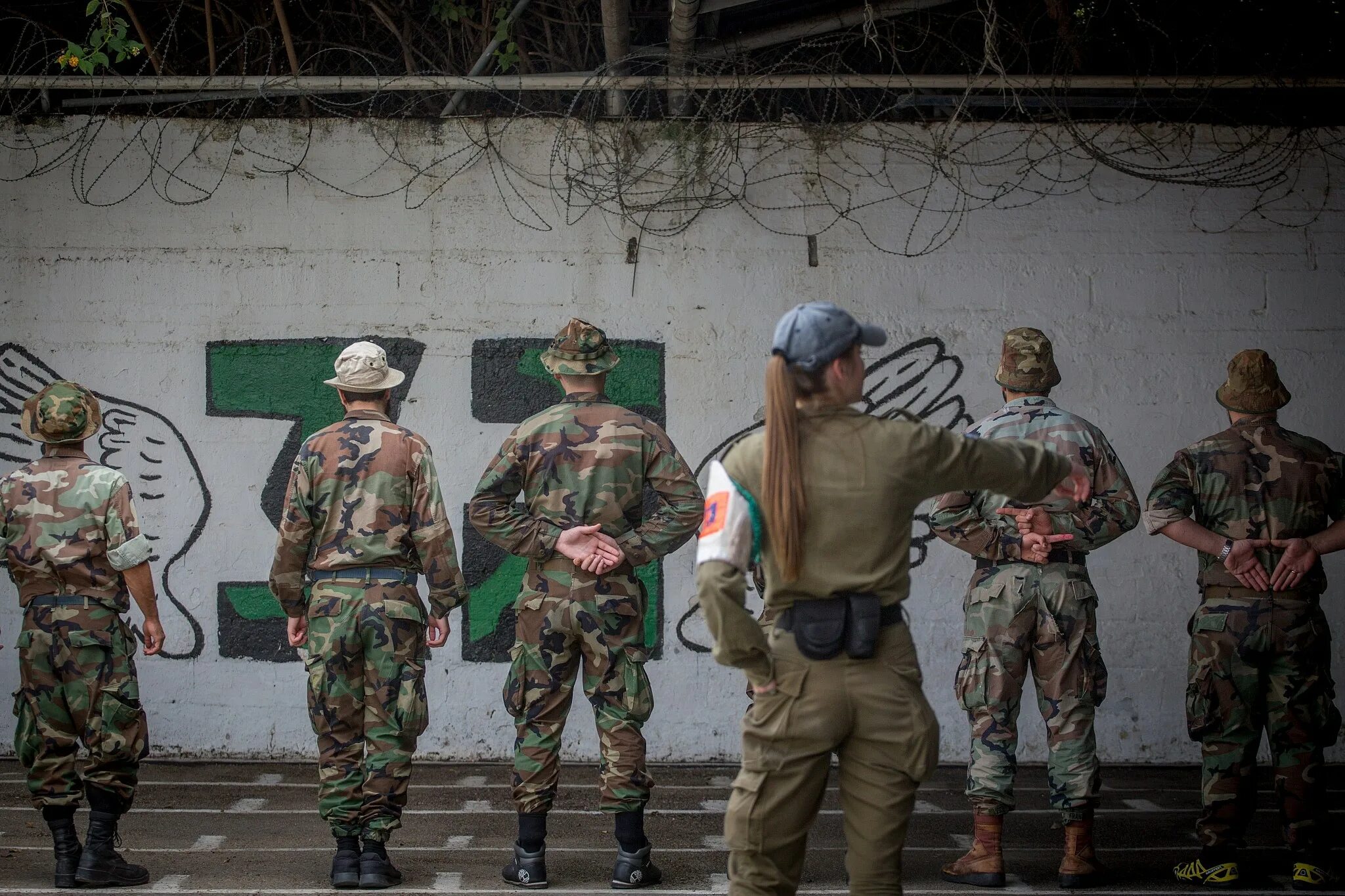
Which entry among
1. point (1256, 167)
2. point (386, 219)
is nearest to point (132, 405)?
point (386, 219)

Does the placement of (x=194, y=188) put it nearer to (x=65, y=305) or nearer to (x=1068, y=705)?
(x=65, y=305)

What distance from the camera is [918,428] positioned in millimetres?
3094

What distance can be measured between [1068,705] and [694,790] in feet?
6.35

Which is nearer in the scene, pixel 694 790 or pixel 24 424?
pixel 24 424

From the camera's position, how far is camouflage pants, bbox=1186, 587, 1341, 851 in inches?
170

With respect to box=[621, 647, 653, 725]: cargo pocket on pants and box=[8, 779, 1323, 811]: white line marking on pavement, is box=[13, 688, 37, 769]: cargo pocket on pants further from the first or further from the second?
box=[621, 647, 653, 725]: cargo pocket on pants

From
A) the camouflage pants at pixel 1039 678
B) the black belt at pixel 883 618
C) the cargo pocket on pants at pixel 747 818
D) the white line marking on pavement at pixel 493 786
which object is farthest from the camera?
the white line marking on pavement at pixel 493 786

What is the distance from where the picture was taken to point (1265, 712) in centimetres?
442

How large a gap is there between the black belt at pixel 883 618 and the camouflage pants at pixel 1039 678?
4.57ft

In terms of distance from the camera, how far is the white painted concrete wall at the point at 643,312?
6.22m

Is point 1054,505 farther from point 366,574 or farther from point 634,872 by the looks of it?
point 366,574

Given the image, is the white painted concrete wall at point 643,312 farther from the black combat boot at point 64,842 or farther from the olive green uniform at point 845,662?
the olive green uniform at point 845,662

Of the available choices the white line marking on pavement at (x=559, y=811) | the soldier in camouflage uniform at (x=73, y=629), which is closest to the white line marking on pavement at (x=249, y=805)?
the white line marking on pavement at (x=559, y=811)

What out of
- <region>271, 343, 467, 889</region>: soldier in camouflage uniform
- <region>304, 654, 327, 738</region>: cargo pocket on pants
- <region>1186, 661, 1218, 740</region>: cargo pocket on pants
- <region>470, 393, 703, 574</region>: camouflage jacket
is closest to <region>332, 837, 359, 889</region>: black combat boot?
<region>271, 343, 467, 889</region>: soldier in camouflage uniform
